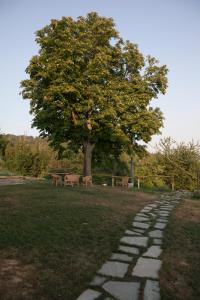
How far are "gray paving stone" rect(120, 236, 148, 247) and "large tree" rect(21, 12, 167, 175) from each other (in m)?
10.4

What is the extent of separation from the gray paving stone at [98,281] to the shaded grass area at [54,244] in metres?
0.08

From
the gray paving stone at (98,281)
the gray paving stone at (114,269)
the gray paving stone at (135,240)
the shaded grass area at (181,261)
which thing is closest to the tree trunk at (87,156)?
the shaded grass area at (181,261)

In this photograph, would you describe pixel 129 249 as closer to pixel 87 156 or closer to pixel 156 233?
pixel 156 233

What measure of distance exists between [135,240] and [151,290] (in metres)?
2.07

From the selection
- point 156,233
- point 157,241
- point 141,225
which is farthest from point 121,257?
point 141,225

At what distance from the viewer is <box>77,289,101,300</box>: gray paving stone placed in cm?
339

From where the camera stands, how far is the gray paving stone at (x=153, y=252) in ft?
16.2

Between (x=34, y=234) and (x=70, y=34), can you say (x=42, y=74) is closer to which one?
(x=70, y=34)

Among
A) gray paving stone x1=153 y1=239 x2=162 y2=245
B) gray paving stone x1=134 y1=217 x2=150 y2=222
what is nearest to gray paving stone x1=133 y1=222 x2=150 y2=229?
gray paving stone x1=134 y1=217 x2=150 y2=222

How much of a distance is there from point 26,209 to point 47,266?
12.3ft

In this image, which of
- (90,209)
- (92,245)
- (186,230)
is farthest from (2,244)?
(186,230)

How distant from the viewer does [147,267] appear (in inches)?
172

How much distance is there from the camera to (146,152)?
62.1 ft

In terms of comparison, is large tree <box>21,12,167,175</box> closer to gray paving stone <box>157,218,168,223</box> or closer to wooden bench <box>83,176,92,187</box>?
wooden bench <box>83,176,92,187</box>
